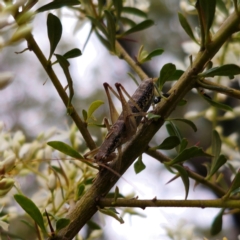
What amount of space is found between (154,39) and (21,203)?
1378 mm

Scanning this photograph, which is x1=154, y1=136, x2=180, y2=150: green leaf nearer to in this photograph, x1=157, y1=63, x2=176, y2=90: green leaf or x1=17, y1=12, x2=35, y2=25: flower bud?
x1=157, y1=63, x2=176, y2=90: green leaf

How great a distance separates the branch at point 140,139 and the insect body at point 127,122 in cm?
2

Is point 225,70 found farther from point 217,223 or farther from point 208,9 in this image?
point 217,223

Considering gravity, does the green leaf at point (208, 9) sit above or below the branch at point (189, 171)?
above

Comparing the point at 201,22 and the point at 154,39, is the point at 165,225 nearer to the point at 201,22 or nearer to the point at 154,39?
the point at 201,22

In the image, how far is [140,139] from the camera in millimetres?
313

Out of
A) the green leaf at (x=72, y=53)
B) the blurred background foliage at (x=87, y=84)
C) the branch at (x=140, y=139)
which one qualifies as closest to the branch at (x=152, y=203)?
the branch at (x=140, y=139)

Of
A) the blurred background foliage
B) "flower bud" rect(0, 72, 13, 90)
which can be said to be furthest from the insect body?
the blurred background foliage

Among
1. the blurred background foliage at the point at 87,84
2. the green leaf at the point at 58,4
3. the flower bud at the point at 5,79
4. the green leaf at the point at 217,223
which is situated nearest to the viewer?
the flower bud at the point at 5,79

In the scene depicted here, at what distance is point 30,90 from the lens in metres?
1.44

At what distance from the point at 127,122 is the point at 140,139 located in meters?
0.06

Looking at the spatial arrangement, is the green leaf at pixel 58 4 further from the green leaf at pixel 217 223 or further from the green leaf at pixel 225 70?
the green leaf at pixel 217 223

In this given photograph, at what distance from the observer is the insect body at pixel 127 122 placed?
0.35 m

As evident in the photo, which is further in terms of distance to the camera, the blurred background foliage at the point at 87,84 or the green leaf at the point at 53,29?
the blurred background foliage at the point at 87,84
